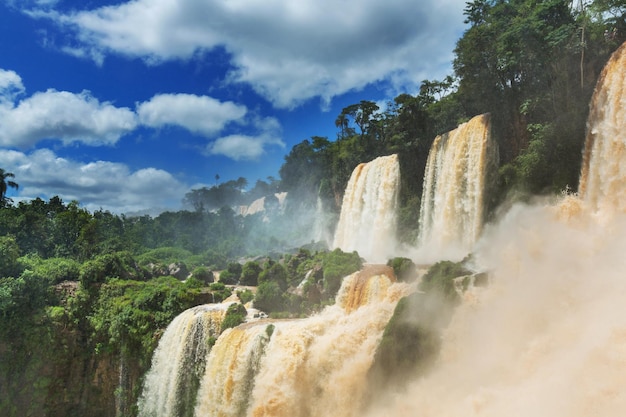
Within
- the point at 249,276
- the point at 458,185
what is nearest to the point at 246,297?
the point at 249,276

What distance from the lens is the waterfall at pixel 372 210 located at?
2720cm

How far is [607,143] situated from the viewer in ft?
48.0

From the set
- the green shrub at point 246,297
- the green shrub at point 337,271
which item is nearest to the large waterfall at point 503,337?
the green shrub at point 337,271

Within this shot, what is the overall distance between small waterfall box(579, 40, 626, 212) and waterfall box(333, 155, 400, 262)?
1278cm

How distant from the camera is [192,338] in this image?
17297 mm

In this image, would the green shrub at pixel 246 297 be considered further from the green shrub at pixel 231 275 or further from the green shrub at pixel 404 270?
the green shrub at pixel 231 275

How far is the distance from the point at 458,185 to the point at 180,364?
1553 cm

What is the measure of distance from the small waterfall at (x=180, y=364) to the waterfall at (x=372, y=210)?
12.4 meters

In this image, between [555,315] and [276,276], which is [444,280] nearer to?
[555,315]

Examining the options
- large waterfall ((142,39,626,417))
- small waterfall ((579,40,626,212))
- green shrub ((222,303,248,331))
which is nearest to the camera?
large waterfall ((142,39,626,417))

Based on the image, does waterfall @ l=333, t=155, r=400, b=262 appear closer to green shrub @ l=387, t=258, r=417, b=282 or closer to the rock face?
green shrub @ l=387, t=258, r=417, b=282

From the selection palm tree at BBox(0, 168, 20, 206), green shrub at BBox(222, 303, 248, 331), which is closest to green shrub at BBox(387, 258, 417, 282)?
green shrub at BBox(222, 303, 248, 331)

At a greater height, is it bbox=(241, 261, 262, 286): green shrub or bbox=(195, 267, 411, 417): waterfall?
bbox=(241, 261, 262, 286): green shrub

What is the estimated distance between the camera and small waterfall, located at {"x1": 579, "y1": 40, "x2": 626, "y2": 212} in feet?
45.5
